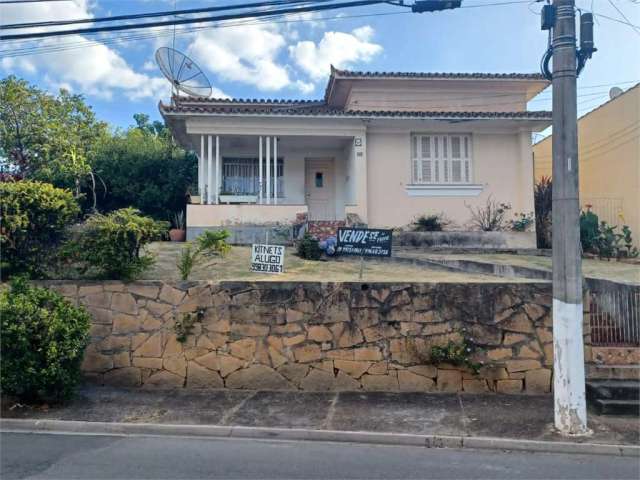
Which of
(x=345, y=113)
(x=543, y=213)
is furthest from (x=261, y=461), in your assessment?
(x=543, y=213)

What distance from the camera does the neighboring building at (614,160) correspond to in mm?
14586

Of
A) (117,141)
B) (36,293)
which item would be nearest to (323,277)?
(36,293)

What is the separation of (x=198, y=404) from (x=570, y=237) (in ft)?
16.8

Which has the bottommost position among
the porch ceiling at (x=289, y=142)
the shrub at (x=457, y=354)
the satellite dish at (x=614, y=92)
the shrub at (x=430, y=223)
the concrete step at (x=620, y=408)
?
the concrete step at (x=620, y=408)

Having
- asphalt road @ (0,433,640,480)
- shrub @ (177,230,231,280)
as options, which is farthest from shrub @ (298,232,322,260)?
asphalt road @ (0,433,640,480)

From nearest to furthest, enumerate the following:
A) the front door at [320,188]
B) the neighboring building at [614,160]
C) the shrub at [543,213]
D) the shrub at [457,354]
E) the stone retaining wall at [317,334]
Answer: the shrub at [457,354] → the stone retaining wall at [317,334] → the neighboring building at [614,160] → the shrub at [543,213] → the front door at [320,188]

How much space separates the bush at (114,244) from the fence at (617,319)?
681 cm

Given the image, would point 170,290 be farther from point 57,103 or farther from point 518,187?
point 57,103

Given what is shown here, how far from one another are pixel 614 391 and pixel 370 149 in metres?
10.7

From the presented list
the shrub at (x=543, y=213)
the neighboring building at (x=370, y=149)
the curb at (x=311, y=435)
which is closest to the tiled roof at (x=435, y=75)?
the neighboring building at (x=370, y=149)

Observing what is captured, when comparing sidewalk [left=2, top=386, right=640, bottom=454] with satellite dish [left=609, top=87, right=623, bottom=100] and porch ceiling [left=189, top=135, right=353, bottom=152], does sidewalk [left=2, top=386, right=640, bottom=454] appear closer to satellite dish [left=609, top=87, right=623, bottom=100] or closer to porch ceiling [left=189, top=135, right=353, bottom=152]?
porch ceiling [left=189, top=135, right=353, bottom=152]

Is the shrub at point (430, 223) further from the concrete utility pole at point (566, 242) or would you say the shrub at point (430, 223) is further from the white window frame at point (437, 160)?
the concrete utility pole at point (566, 242)

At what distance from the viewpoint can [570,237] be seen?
5.39 m

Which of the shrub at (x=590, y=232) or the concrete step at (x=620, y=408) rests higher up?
the shrub at (x=590, y=232)
